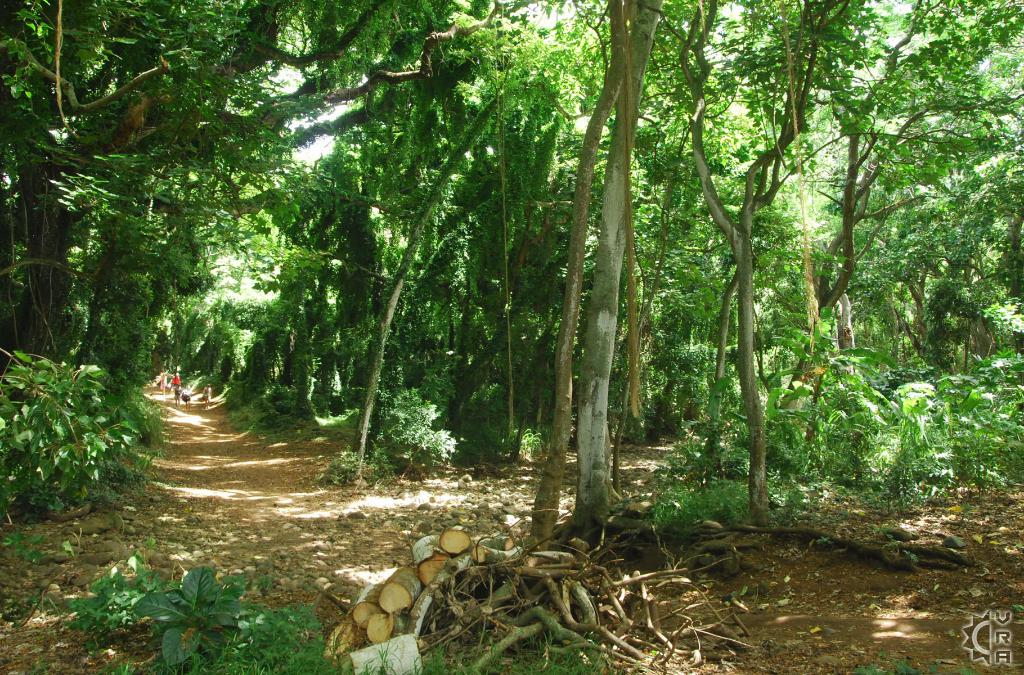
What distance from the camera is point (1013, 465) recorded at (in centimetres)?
773

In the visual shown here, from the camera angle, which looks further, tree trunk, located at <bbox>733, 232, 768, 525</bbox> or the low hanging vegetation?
tree trunk, located at <bbox>733, 232, 768, 525</bbox>

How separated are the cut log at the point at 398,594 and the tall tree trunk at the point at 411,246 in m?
6.97

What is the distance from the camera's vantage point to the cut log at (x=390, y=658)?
3641mm

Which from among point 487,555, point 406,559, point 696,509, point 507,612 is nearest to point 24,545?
point 406,559

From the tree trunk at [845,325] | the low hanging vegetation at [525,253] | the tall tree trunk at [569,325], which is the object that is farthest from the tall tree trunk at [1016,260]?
the tall tree trunk at [569,325]

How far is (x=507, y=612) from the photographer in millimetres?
4352

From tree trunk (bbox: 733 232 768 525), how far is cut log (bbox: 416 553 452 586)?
3447 mm

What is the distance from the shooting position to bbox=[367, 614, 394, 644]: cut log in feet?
13.1

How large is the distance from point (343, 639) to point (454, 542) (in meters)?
0.94

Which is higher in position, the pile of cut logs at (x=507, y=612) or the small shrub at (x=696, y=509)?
the small shrub at (x=696, y=509)

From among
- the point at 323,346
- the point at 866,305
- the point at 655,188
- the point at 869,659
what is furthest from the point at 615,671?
the point at 866,305

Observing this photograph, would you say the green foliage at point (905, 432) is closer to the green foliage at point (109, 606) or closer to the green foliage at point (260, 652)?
the green foliage at point (260, 652)

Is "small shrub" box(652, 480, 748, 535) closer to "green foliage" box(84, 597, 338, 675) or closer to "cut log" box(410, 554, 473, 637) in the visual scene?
"cut log" box(410, 554, 473, 637)

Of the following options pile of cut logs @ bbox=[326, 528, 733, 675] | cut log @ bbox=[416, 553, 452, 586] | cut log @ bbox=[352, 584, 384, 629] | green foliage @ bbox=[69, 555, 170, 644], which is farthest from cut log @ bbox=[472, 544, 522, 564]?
green foliage @ bbox=[69, 555, 170, 644]
